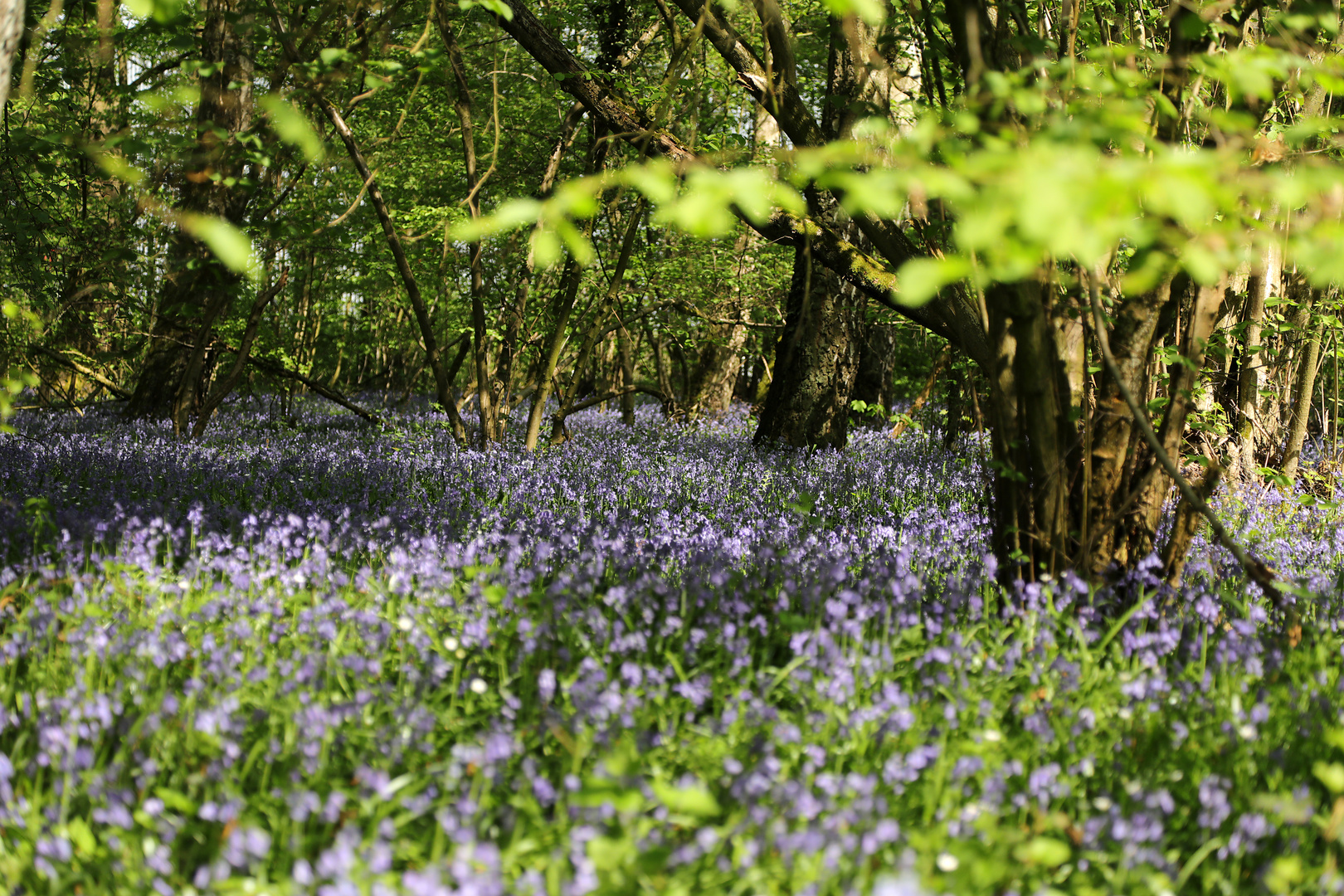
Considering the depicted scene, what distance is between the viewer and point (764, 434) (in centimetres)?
801

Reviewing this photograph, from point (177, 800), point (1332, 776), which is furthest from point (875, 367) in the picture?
point (177, 800)

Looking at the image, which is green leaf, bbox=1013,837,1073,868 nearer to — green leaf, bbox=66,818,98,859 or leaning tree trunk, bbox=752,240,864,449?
green leaf, bbox=66,818,98,859

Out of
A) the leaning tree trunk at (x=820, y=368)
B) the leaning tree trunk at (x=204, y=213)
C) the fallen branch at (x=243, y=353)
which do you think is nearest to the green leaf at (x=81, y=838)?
the leaning tree trunk at (x=204, y=213)

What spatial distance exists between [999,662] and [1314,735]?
818mm

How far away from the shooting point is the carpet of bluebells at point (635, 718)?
1.85 metres

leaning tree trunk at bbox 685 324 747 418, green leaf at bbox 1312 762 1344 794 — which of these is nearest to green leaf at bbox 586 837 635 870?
green leaf at bbox 1312 762 1344 794

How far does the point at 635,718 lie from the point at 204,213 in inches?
209

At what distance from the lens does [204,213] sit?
604 cm

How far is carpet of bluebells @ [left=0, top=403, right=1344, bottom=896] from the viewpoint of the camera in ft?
6.06

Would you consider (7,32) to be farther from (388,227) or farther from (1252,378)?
(1252,378)

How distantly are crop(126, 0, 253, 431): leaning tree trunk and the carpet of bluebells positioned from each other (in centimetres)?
113

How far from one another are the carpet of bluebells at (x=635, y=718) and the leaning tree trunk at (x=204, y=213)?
1.13 meters

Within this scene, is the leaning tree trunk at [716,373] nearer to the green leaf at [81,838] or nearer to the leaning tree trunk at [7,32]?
the leaning tree trunk at [7,32]

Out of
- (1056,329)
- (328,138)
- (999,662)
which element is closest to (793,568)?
(999,662)
